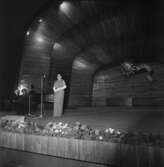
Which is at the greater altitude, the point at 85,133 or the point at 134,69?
the point at 134,69

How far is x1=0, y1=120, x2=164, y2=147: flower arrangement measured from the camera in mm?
3180

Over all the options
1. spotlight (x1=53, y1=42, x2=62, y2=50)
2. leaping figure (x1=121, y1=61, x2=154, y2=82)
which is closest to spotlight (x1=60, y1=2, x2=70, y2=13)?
spotlight (x1=53, y1=42, x2=62, y2=50)

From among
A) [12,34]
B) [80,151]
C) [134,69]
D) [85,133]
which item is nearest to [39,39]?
[12,34]

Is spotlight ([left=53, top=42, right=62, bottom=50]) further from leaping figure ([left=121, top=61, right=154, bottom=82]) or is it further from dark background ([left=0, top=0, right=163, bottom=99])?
leaping figure ([left=121, top=61, right=154, bottom=82])

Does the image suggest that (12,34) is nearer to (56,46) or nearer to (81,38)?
(56,46)

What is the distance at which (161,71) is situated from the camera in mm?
7828

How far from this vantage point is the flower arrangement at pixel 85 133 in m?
3.18

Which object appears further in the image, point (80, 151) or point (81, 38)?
point (81, 38)

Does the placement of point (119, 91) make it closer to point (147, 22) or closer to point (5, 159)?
point (147, 22)

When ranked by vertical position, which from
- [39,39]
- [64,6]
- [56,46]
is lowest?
[56,46]

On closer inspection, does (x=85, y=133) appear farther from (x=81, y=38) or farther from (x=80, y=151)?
(x=81, y=38)

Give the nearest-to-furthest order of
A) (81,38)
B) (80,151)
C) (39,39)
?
(80,151) < (81,38) < (39,39)

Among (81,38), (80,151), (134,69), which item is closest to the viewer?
(80,151)

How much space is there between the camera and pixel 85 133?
3.89 m
